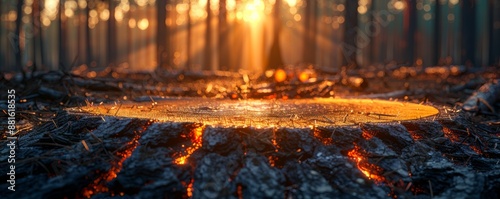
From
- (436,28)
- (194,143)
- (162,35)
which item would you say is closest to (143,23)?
(162,35)

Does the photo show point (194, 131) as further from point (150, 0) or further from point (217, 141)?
point (150, 0)

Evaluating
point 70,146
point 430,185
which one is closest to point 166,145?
point 70,146

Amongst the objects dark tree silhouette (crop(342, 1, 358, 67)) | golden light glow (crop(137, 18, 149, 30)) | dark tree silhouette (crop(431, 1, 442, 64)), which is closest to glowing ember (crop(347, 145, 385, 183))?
dark tree silhouette (crop(342, 1, 358, 67))

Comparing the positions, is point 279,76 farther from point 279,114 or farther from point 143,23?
point 143,23

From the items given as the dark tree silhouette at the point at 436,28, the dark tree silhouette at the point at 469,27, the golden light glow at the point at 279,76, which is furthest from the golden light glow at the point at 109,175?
the dark tree silhouette at the point at 469,27

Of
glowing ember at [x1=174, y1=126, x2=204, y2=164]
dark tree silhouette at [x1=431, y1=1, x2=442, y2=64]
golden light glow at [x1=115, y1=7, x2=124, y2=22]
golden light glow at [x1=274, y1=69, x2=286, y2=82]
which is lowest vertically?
golden light glow at [x1=274, y1=69, x2=286, y2=82]

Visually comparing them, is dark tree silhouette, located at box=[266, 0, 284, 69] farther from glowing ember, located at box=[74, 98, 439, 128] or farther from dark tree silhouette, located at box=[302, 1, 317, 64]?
glowing ember, located at box=[74, 98, 439, 128]
